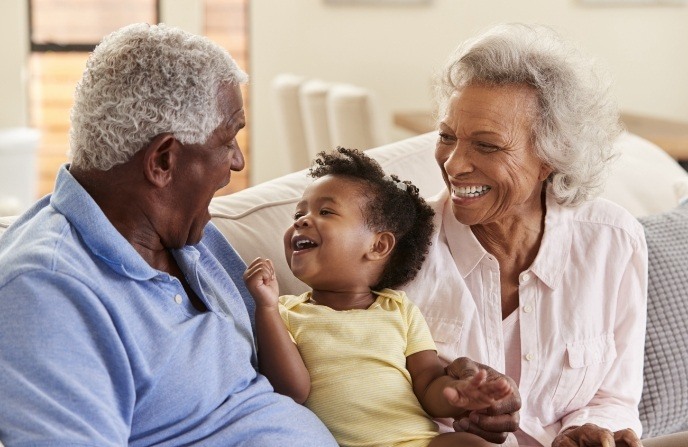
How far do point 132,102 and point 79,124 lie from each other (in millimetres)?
99

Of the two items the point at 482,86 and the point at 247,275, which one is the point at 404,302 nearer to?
the point at 247,275

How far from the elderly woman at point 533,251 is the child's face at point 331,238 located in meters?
0.16

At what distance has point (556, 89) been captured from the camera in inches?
76.2

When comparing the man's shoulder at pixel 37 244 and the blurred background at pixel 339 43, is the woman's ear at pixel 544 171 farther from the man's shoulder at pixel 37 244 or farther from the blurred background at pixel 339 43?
the blurred background at pixel 339 43

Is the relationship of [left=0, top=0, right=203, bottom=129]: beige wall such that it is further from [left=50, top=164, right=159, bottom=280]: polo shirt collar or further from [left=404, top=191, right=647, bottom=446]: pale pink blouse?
[left=50, top=164, right=159, bottom=280]: polo shirt collar

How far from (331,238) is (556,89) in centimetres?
54

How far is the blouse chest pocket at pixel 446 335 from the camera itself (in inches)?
74.3

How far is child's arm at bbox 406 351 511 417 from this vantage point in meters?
1.57

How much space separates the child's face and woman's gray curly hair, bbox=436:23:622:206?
1.09 feet

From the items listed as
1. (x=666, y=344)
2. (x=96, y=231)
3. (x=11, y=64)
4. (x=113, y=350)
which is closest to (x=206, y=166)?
(x=96, y=231)

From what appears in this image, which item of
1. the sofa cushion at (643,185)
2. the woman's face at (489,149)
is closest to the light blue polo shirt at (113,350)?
the woman's face at (489,149)

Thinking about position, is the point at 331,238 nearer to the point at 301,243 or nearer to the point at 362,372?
the point at 301,243

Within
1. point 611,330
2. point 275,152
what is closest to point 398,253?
point 611,330

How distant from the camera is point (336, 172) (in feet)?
6.23
